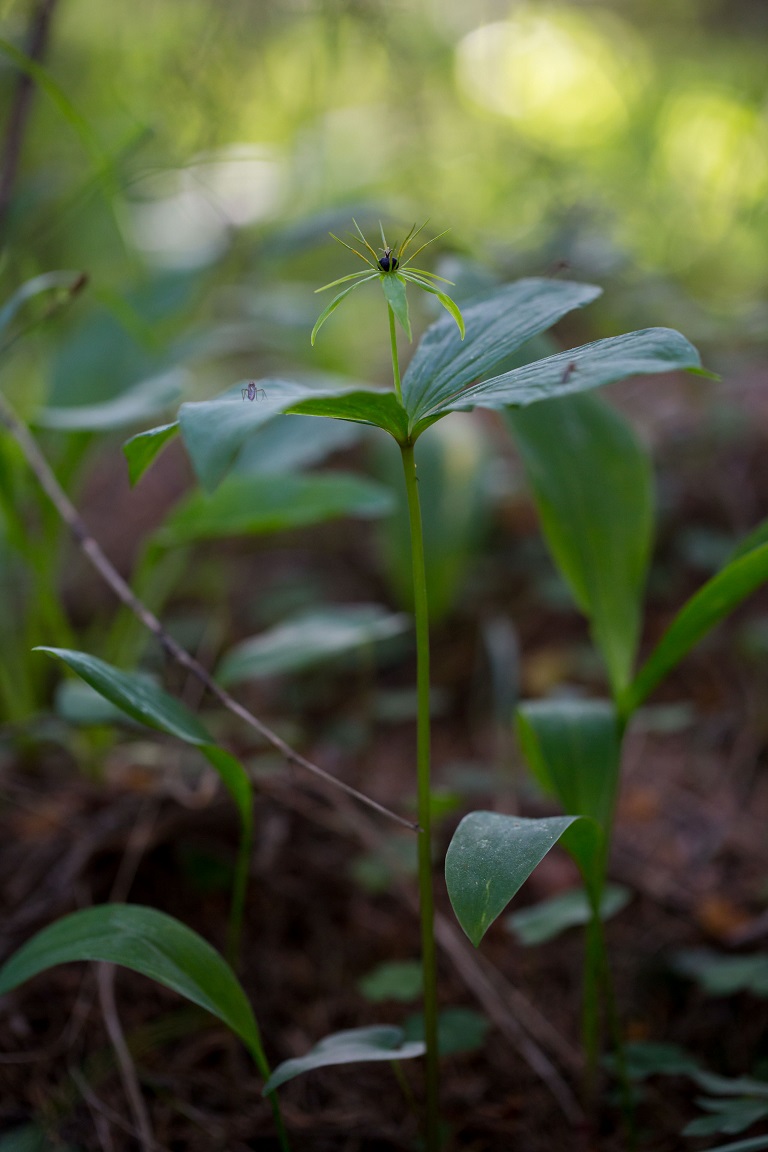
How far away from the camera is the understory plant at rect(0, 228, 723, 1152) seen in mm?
441

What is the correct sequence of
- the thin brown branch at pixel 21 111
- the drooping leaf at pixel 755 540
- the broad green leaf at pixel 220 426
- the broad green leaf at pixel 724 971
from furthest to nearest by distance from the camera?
the thin brown branch at pixel 21 111 → the broad green leaf at pixel 724 971 → the drooping leaf at pixel 755 540 → the broad green leaf at pixel 220 426

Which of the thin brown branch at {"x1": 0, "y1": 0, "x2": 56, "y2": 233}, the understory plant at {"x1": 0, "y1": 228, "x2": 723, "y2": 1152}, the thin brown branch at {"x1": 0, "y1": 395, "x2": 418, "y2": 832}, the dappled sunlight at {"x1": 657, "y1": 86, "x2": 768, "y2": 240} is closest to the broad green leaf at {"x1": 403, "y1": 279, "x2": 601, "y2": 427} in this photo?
the understory plant at {"x1": 0, "y1": 228, "x2": 723, "y2": 1152}

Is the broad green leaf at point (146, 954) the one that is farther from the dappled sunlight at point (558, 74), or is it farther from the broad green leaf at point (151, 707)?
the dappled sunlight at point (558, 74)

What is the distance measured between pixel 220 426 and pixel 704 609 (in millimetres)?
413

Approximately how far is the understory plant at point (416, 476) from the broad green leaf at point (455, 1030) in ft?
0.32

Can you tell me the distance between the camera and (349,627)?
92 centimetres

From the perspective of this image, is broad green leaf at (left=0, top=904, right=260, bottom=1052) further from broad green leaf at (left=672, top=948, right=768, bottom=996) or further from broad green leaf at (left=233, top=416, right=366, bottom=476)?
broad green leaf at (left=233, top=416, right=366, bottom=476)

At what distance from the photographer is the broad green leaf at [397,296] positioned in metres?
0.46

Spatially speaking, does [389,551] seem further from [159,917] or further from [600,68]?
[600,68]

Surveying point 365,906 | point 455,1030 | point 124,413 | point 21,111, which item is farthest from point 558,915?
point 21,111

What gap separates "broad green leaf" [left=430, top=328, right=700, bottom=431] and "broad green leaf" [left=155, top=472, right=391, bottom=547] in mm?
477

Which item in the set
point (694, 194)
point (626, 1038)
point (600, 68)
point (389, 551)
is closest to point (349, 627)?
point (626, 1038)

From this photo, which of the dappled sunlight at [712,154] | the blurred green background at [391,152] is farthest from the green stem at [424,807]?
the dappled sunlight at [712,154]

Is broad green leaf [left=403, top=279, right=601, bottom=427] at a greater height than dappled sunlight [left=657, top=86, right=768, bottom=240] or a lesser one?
lesser
